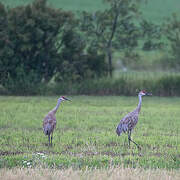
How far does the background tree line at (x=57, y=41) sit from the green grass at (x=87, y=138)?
25.7ft

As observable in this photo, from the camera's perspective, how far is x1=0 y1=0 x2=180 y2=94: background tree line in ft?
95.1

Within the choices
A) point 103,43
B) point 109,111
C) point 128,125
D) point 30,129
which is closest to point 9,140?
point 30,129

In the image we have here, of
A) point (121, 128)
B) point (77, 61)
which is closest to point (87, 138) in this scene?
point (121, 128)

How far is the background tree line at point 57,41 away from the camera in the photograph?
29.0 m

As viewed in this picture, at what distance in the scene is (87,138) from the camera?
1302 centimetres

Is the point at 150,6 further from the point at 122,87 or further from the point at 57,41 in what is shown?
the point at 122,87

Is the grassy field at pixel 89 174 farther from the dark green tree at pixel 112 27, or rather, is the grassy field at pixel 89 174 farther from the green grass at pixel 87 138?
the dark green tree at pixel 112 27

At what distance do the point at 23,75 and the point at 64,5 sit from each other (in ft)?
108

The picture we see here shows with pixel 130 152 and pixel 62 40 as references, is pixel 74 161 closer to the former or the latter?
pixel 130 152

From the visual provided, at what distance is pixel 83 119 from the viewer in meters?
17.2

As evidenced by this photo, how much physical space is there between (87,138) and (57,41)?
59.9 feet

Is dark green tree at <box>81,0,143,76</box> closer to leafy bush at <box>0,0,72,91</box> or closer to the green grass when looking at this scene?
leafy bush at <box>0,0,72,91</box>

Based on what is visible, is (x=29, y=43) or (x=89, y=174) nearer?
(x=89, y=174)

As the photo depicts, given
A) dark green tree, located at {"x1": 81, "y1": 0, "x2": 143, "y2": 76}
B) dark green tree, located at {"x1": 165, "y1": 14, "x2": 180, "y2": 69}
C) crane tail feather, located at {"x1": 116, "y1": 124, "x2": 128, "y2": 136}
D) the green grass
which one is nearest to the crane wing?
the green grass
